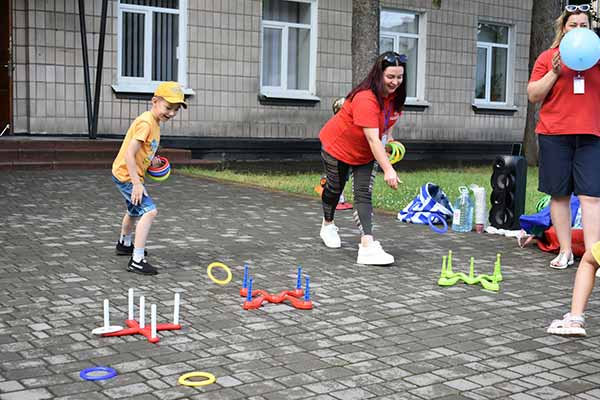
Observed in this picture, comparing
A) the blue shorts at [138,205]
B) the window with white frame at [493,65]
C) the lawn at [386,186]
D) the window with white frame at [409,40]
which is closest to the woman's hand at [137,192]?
the blue shorts at [138,205]

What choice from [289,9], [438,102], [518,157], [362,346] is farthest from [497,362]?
[438,102]

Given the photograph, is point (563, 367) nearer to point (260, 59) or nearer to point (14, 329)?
point (14, 329)

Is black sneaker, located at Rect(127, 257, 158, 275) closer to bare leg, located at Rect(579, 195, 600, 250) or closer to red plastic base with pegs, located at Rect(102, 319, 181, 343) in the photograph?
red plastic base with pegs, located at Rect(102, 319, 181, 343)

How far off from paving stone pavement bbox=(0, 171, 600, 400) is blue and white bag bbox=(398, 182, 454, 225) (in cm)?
50

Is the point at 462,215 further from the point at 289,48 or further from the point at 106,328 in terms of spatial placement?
the point at 289,48

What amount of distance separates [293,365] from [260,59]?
15.1 m

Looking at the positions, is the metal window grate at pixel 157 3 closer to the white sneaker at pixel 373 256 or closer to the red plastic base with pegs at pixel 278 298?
the white sneaker at pixel 373 256

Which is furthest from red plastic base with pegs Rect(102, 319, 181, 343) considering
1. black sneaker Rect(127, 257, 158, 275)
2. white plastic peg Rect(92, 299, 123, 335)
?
black sneaker Rect(127, 257, 158, 275)

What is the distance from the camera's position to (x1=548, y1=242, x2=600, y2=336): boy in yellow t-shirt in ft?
17.0

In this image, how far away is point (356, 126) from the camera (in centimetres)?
761

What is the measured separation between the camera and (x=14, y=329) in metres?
5.16

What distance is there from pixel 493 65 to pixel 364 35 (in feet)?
32.3

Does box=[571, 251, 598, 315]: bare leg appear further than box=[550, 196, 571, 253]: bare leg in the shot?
No

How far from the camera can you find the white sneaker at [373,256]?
741 centimetres
